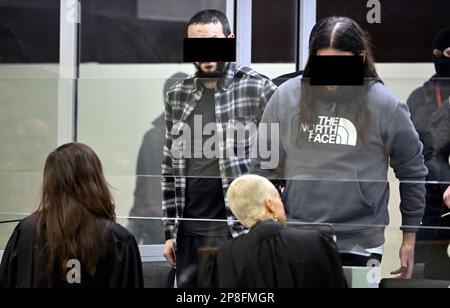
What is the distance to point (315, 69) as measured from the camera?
3.83 meters

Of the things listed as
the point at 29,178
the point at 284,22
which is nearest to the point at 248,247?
the point at 29,178

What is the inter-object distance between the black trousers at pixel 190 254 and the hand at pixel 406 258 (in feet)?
2.24

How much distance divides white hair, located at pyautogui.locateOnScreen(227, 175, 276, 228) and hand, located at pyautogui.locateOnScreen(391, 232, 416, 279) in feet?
2.14

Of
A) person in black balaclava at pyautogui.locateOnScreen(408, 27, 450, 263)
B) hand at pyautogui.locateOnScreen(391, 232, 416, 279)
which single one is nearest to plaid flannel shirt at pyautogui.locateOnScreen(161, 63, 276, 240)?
person in black balaclava at pyautogui.locateOnScreen(408, 27, 450, 263)

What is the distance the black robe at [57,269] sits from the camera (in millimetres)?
3451

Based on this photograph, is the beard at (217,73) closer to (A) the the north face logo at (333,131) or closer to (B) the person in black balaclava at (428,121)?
(A) the the north face logo at (333,131)

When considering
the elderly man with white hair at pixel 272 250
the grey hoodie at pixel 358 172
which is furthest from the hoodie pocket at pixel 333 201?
the elderly man with white hair at pixel 272 250

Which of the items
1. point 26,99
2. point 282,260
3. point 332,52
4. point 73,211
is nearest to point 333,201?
point 282,260

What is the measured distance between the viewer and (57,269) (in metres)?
3.47

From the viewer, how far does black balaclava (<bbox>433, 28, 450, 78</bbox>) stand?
13.2 feet

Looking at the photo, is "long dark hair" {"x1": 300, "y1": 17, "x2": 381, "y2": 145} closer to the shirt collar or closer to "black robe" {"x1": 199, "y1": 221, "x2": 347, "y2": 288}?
the shirt collar

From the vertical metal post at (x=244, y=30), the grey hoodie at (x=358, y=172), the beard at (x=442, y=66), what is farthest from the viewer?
the vertical metal post at (x=244, y=30)

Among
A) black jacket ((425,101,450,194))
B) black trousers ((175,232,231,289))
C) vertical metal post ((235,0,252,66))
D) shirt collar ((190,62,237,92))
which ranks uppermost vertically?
vertical metal post ((235,0,252,66))
